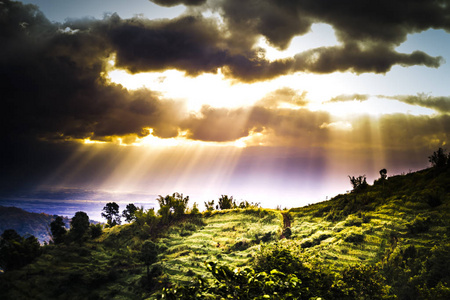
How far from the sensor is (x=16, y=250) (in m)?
20.4

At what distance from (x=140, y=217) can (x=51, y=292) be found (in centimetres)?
1312

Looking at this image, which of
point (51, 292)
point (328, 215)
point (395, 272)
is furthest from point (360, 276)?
point (51, 292)

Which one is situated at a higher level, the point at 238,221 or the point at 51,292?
the point at 238,221

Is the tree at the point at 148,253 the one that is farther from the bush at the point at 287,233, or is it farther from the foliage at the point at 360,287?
the foliage at the point at 360,287

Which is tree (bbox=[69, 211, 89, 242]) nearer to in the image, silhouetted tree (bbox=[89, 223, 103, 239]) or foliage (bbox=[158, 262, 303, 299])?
silhouetted tree (bbox=[89, 223, 103, 239])

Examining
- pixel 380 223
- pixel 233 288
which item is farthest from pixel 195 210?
pixel 233 288

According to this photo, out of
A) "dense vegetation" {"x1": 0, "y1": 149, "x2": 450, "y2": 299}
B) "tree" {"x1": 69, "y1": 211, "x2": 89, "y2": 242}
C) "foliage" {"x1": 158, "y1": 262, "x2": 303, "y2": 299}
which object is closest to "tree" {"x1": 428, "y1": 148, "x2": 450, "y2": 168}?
"dense vegetation" {"x1": 0, "y1": 149, "x2": 450, "y2": 299}

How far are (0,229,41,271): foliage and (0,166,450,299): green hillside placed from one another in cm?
96

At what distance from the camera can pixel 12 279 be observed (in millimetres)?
18359

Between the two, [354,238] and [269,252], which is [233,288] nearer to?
[269,252]

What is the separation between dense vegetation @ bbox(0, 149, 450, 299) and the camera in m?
Answer: 9.23

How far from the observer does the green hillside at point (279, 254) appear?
30.0ft

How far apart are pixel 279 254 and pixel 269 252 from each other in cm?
78

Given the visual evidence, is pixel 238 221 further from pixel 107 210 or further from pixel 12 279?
pixel 107 210
